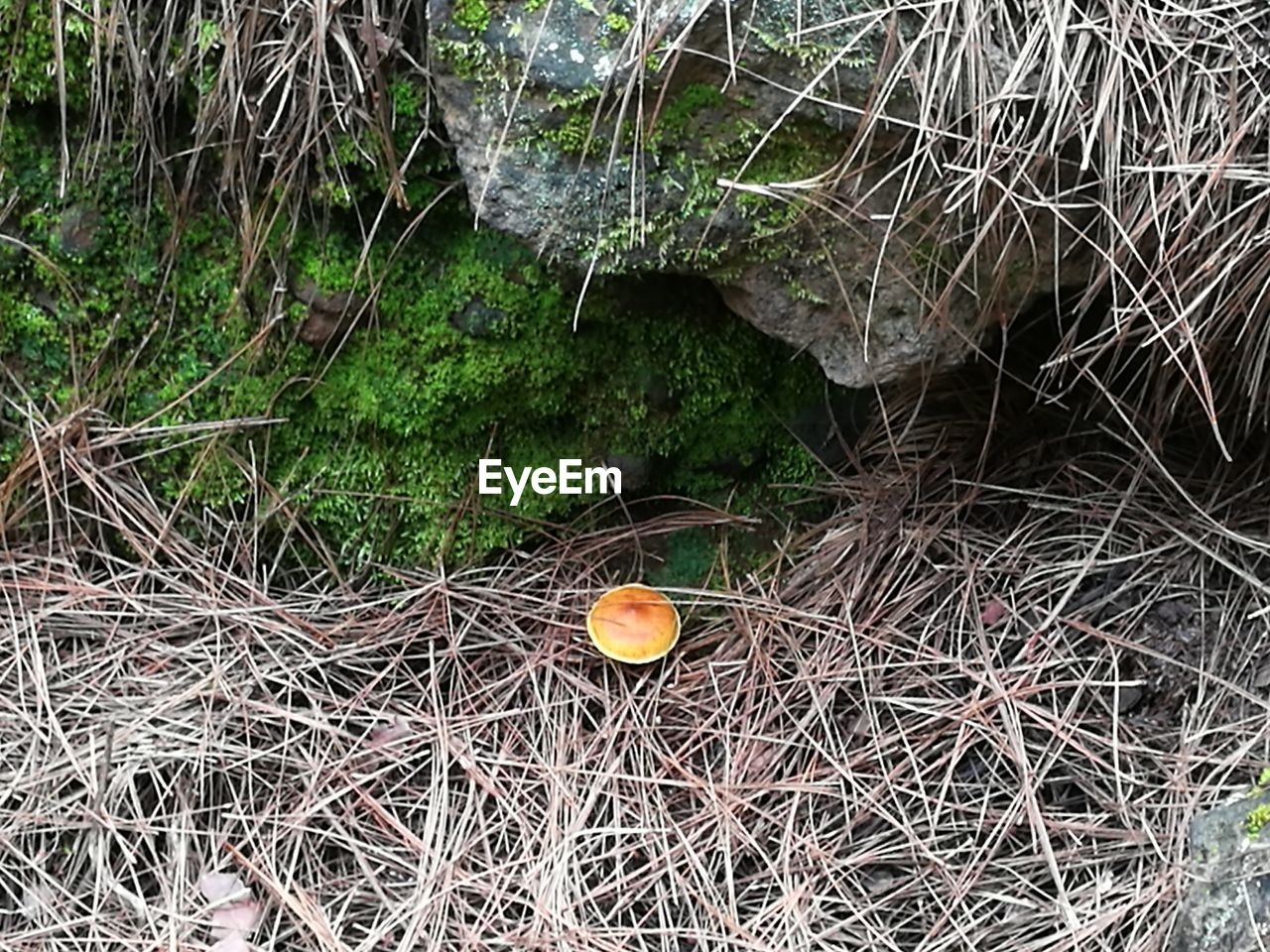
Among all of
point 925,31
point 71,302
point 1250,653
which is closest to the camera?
point 925,31

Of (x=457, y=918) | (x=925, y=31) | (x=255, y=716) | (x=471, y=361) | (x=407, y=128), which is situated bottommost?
(x=457, y=918)

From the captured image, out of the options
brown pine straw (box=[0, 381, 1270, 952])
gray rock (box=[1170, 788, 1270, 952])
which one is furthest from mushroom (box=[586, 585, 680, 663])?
gray rock (box=[1170, 788, 1270, 952])

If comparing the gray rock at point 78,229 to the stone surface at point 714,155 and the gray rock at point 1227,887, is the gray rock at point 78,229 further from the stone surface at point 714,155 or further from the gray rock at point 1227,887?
the gray rock at point 1227,887

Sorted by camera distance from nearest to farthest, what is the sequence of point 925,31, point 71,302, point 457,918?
point 925,31, point 457,918, point 71,302

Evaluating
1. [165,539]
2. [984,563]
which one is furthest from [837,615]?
[165,539]

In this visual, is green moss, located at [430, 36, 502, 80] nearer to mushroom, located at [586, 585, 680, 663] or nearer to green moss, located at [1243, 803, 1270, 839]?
mushroom, located at [586, 585, 680, 663]

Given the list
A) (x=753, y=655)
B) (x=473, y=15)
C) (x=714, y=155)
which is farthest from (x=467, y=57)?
(x=753, y=655)

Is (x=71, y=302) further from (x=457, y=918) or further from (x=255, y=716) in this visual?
(x=457, y=918)

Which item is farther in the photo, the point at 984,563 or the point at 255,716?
the point at 984,563
